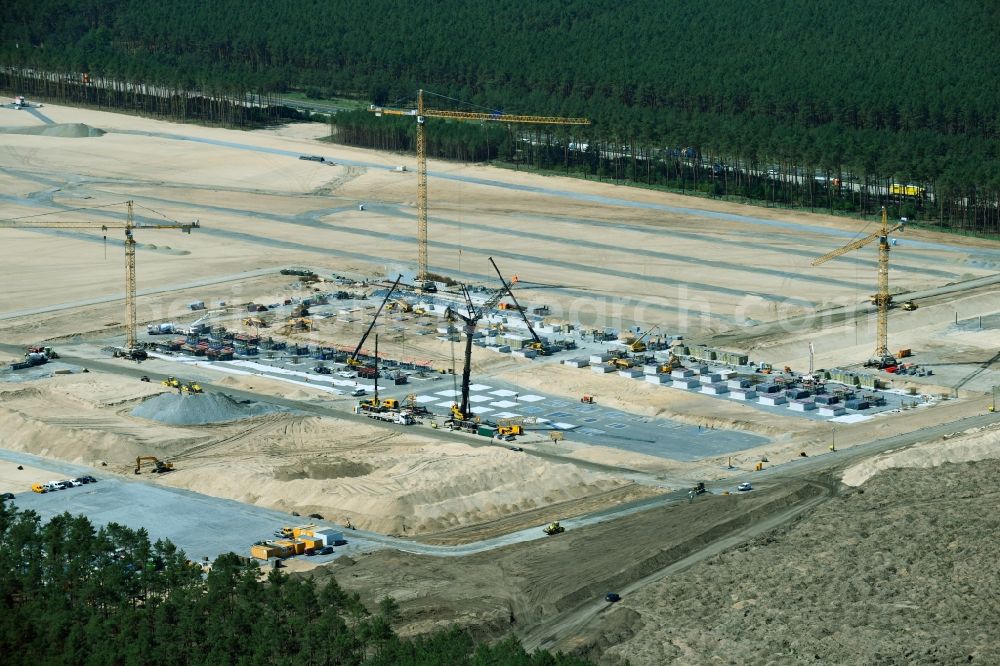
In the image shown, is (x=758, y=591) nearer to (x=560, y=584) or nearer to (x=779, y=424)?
(x=560, y=584)

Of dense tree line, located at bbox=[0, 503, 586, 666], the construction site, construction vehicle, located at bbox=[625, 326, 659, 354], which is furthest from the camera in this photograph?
construction vehicle, located at bbox=[625, 326, 659, 354]

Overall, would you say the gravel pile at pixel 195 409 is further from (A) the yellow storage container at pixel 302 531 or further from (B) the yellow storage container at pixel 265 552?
(B) the yellow storage container at pixel 265 552

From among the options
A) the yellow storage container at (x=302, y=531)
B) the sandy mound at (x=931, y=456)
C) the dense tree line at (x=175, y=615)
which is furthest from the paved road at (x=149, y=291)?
the sandy mound at (x=931, y=456)

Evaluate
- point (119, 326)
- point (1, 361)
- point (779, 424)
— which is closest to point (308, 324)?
point (119, 326)

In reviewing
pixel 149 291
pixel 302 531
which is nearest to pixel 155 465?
pixel 302 531

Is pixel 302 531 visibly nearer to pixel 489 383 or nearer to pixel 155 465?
pixel 155 465

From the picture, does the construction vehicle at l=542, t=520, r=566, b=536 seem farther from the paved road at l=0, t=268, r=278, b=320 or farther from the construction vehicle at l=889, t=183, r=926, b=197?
the construction vehicle at l=889, t=183, r=926, b=197

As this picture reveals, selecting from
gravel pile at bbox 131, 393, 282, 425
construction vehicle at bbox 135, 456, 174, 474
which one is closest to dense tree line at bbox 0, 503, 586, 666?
construction vehicle at bbox 135, 456, 174, 474
